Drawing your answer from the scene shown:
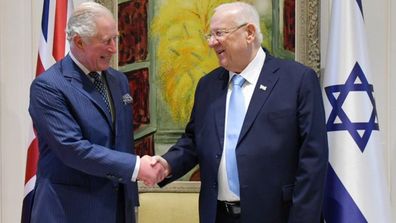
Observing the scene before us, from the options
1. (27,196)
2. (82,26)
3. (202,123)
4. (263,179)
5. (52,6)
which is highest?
(52,6)

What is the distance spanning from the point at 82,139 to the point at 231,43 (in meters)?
0.73

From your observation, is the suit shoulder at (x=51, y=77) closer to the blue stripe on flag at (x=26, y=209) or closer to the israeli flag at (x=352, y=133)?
the blue stripe on flag at (x=26, y=209)

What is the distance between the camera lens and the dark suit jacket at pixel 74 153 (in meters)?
2.05

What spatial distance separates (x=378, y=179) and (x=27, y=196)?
5.71 feet

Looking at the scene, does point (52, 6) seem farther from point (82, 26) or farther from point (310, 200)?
point (310, 200)

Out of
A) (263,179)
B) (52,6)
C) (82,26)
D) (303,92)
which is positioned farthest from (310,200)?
(52,6)

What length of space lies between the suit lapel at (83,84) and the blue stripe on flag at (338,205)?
1086mm

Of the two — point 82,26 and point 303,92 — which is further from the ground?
point 82,26

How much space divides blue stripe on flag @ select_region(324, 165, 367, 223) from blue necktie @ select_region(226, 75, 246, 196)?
58 centimetres

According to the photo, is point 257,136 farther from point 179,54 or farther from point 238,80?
point 179,54

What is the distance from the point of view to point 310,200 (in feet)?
6.73

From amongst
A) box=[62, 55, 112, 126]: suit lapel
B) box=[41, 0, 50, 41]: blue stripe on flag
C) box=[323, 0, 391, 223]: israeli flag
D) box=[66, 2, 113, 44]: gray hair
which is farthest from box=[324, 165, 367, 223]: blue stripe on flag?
box=[41, 0, 50, 41]: blue stripe on flag

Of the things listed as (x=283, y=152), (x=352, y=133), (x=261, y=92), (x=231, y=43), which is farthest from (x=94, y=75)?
(x=352, y=133)

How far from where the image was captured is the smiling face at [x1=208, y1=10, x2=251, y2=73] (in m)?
2.21
